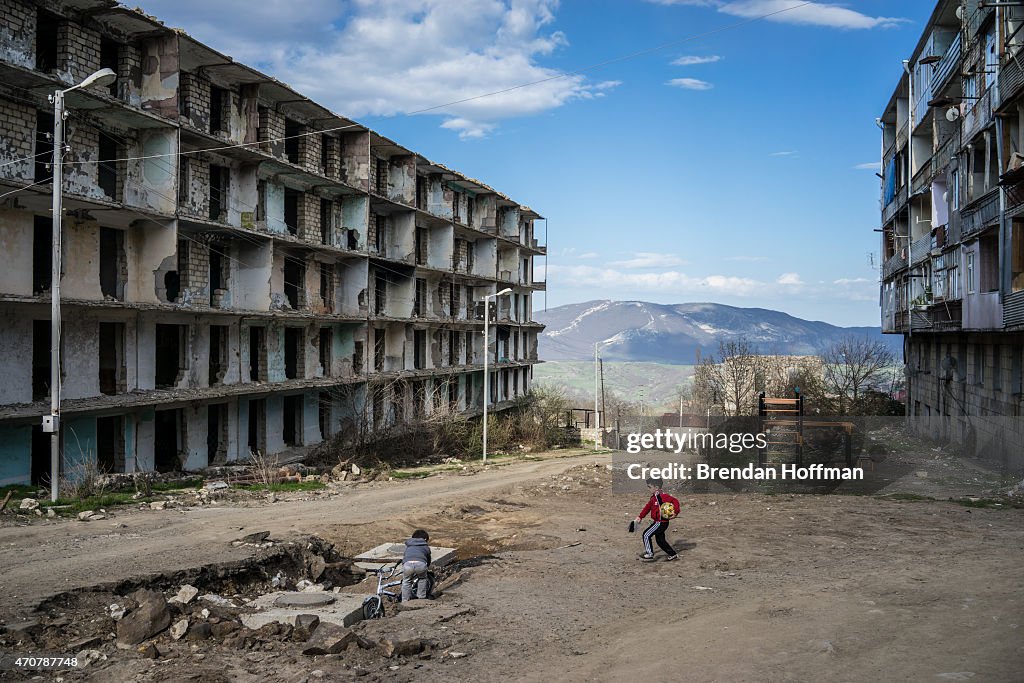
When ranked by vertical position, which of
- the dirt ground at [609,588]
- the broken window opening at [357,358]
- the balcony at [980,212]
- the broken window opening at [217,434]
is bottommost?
the dirt ground at [609,588]

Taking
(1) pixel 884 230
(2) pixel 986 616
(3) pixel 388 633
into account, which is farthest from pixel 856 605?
(1) pixel 884 230

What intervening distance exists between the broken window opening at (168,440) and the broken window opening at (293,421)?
20.9 ft

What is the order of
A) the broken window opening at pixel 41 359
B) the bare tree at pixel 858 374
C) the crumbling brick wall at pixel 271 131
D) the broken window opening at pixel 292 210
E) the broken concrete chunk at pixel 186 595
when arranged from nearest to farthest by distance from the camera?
the broken concrete chunk at pixel 186 595 → the broken window opening at pixel 41 359 → the crumbling brick wall at pixel 271 131 → the broken window opening at pixel 292 210 → the bare tree at pixel 858 374

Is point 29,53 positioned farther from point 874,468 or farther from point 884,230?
point 884,230

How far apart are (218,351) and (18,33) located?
11.4m

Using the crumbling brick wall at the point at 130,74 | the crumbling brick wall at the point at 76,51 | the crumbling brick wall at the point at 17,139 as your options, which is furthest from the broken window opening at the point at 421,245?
the crumbling brick wall at the point at 17,139

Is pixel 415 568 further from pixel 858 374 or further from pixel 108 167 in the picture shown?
pixel 858 374

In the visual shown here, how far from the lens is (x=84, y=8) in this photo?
21891 mm

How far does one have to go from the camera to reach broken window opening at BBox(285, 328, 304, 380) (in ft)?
108

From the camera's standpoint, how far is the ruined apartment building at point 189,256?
2108cm

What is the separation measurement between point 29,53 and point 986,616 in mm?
23314

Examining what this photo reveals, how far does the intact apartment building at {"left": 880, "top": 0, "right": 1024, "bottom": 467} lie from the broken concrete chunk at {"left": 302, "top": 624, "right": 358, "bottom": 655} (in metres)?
20.6

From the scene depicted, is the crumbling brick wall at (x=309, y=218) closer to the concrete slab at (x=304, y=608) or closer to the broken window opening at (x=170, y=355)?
the broken window opening at (x=170, y=355)

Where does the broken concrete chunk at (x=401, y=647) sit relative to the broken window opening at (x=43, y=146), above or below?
below
